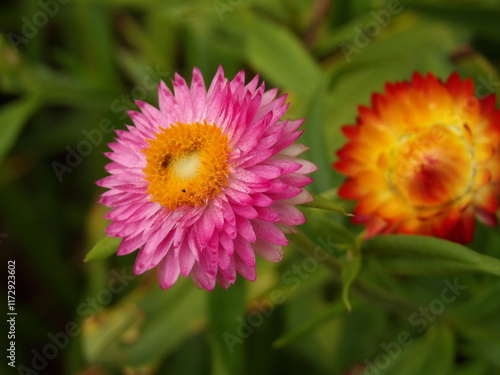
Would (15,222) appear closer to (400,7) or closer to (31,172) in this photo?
(31,172)

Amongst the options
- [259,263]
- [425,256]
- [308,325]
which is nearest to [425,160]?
[425,256]

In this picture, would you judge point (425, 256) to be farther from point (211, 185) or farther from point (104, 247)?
point (104, 247)

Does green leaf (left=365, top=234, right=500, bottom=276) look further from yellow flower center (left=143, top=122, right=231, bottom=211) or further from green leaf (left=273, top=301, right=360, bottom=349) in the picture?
yellow flower center (left=143, top=122, right=231, bottom=211)

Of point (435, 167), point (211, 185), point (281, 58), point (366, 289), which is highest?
point (281, 58)

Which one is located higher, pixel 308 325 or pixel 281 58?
pixel 281 58

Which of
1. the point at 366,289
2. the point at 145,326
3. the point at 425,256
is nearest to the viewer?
the point at 425,256

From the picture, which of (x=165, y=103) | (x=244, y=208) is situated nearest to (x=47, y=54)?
(x=165, y=103)

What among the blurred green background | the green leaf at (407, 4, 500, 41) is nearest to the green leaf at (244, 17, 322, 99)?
the blurred green background

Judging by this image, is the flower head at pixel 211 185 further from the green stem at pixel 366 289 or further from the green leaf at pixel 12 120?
the green leaf at pixel 12 120

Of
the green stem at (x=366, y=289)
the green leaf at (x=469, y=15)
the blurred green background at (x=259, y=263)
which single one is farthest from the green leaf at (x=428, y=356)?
the green leaf at (x=469, y=15)
